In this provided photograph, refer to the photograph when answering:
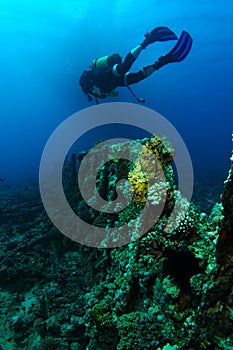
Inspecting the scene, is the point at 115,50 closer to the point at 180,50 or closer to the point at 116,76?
the point at 116,76

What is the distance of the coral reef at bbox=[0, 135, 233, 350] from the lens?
2664mm

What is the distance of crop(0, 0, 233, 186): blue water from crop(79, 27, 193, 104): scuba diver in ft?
44.3

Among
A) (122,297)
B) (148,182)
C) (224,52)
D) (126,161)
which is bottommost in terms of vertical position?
(122,297)

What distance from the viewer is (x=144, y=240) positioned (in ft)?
12.5

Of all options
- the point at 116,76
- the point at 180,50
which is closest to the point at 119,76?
the point at 116,76

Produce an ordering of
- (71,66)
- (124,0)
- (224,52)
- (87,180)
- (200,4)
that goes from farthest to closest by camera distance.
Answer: (71,66)
(224,52)
(124,0)
(200,4)
(87,180)

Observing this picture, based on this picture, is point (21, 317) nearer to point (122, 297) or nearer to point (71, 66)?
point (122, 297)

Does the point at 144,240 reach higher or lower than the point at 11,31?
lower

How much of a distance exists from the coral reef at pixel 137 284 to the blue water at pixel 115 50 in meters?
17.6

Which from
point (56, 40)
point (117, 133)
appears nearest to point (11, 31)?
point (56, 40)

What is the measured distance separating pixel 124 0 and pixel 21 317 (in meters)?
33.3

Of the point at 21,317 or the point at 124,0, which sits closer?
the point at 21,317

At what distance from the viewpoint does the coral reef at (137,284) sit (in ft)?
8.74

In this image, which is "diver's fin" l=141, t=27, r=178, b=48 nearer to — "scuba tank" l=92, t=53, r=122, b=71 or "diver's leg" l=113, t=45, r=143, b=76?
"diver's leg" l=113, t=45, r=143, b=76
